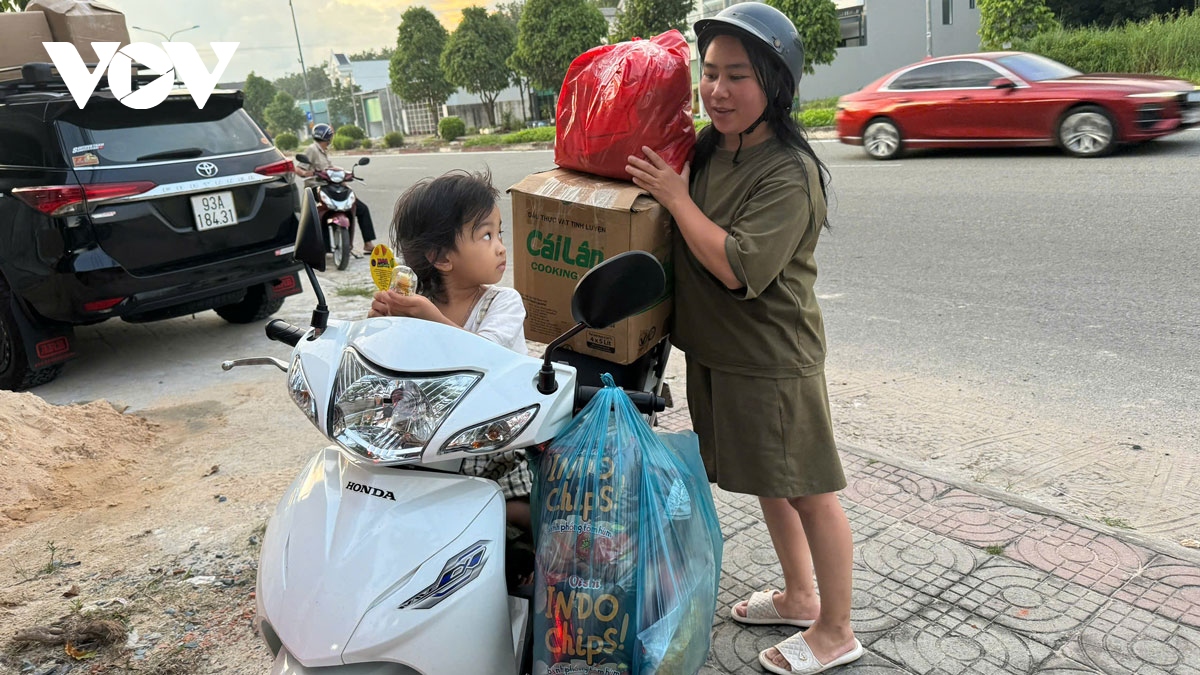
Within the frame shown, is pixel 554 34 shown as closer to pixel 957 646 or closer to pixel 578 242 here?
pixel 578 242

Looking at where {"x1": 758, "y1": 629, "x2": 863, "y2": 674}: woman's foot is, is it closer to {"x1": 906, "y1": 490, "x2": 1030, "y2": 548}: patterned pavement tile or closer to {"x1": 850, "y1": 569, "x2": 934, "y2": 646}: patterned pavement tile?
{"x1": 850, "y1": 569, "x2": 934, "y2": 646}: patterned pavement tile

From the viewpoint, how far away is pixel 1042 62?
35.9 feet

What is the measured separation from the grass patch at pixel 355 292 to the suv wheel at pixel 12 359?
7.64ft

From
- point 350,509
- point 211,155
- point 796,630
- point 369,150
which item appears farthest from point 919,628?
point 369,150

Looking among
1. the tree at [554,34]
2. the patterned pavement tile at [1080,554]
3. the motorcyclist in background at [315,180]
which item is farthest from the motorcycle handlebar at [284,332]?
the tree at [554,34]

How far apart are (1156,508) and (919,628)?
121 centimetres

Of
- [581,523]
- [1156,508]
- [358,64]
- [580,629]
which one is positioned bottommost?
[1156,508]

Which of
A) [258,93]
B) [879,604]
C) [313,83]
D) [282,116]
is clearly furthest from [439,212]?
[313,83]

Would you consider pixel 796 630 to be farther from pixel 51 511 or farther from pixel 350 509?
pixel 51 511

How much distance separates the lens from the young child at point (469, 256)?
200cm

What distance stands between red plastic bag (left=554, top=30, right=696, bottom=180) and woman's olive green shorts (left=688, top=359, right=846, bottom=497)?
0.58m

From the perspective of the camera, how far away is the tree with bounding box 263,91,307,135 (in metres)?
78.2

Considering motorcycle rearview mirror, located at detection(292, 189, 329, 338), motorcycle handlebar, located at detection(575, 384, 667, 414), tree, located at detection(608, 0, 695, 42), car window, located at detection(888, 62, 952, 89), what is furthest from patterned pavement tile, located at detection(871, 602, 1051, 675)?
tree, located at detection(608, 0, 695, 42)

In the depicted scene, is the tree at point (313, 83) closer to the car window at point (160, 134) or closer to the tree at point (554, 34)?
the tree at point (554, 34)
